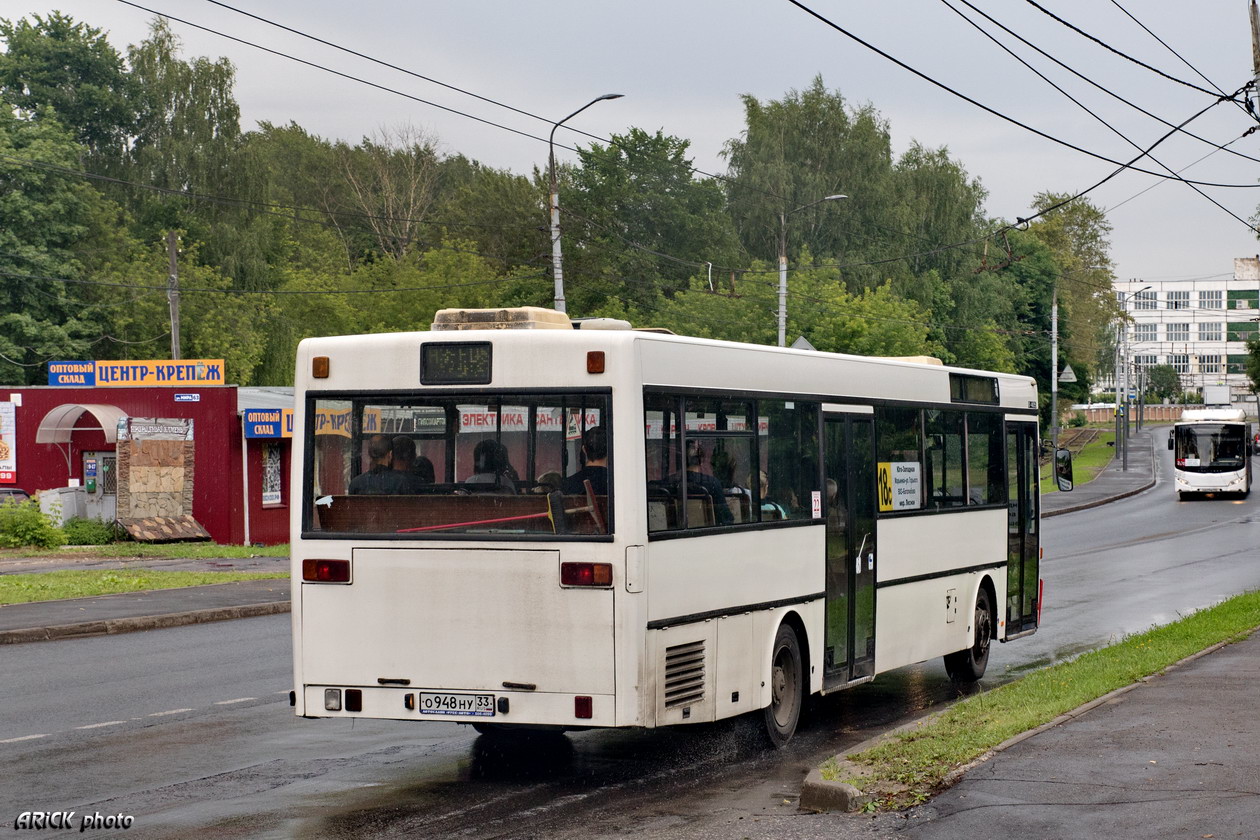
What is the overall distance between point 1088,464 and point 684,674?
265 ft

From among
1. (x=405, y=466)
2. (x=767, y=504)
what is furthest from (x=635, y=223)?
(x=405, y=466)

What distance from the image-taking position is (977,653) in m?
14.2

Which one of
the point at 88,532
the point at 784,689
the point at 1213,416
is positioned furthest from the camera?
the point at 1213,416

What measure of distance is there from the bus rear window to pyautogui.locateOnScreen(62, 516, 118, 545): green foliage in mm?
27401

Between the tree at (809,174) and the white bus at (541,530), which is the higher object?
the tree at (809,174)

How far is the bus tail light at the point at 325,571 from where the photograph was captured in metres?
9.16

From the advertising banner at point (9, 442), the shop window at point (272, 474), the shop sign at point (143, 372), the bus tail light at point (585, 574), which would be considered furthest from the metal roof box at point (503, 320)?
the advertising banner at point (9, 442)

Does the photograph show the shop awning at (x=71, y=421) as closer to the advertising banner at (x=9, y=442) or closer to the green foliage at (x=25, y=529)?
the advertising banner at (x=9, y=442)

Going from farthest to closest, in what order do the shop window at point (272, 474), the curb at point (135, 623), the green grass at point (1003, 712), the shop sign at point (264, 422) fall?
the shop window at point (272, 474) → the shop sign at point (264, 422) → the curb at point (135, 623) → the green grass at point (1003, 712)

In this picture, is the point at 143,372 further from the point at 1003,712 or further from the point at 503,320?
the point at 1003,712

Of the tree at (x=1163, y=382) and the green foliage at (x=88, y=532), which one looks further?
the tree at (x=1163, y=382)

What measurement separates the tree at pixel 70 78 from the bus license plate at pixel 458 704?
202 ft

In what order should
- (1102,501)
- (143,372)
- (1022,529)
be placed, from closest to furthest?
(1022,529), (143,372), (1102,501)

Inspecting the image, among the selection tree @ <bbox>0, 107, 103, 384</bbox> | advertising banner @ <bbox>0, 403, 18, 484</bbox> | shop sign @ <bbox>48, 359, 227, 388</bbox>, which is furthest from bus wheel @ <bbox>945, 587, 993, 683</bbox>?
tree @ <bbox>0, 107, 103, 384</bbox>
